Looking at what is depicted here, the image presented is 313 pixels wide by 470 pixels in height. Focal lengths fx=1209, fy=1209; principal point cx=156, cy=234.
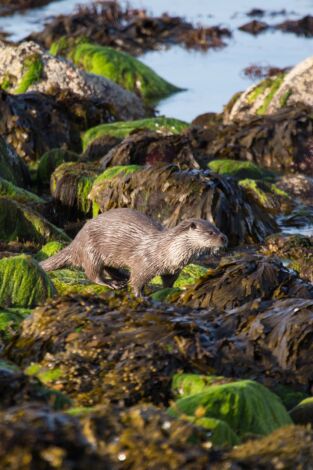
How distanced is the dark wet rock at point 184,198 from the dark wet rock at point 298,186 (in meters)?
1.95

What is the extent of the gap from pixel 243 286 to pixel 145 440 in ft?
14.3

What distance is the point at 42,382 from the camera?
7.20 meters

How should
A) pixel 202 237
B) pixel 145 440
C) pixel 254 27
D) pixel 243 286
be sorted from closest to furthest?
pixel 145 440 → pixel 243 286 → pixel 202 237 → pixel 254 27

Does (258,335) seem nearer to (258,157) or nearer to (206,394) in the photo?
(206,394)

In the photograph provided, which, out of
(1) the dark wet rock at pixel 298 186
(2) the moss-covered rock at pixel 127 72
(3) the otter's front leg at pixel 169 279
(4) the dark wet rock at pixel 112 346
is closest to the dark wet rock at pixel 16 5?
(2) the moss-covered rock at pixel 127 72

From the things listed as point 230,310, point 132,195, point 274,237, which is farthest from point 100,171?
point 230,310

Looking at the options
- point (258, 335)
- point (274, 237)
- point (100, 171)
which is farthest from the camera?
point (100, 171)

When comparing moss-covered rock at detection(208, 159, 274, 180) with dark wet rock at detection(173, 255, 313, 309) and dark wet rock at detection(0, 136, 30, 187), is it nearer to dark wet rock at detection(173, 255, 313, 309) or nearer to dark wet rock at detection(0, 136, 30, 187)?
dark wet rock at detection(0, 136, 30, 187)

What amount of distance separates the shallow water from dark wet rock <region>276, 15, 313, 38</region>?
0.34 m

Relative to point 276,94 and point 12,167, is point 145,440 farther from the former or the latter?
point 276,94

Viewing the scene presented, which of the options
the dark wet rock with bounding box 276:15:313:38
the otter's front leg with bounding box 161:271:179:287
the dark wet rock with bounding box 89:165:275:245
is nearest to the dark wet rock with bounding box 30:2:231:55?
the dark wet rock with bounding box 276:15:313:38

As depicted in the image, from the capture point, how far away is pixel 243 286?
31.1 feet

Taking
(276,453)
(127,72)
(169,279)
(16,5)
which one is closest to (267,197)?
(169,279)

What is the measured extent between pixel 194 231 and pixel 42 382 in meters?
3.92
